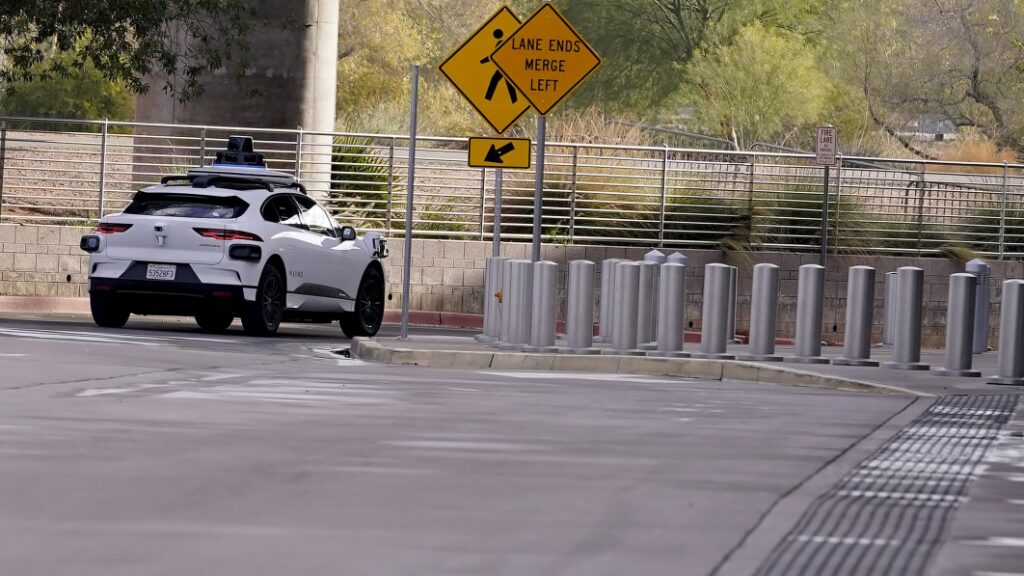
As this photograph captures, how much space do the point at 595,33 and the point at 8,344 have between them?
43499 millimetres

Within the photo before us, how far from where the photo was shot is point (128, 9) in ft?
77.1

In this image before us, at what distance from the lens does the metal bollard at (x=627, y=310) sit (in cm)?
1675

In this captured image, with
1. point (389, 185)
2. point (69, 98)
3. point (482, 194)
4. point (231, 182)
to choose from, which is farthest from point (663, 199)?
point (69, 98)

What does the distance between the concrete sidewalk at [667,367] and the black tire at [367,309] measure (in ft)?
8.89

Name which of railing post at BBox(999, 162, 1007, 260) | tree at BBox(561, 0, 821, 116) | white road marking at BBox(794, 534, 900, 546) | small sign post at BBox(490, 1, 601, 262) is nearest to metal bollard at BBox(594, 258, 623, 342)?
small sign post at BBox(490, 1, 601, 262)

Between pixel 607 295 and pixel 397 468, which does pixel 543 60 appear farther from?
pixel 397 468

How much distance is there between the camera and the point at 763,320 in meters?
16.7

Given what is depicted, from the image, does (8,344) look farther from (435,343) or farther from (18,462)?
(18,462)

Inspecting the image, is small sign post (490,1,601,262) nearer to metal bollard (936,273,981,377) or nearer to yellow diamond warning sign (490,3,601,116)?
yellow diamond warning sign (490,3,601,116)

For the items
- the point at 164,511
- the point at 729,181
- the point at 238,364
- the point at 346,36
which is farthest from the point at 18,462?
the point at 346,36

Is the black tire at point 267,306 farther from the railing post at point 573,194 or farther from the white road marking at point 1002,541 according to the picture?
the white road marking at point 1002,541

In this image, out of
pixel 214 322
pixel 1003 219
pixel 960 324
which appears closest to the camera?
pixel 960 324

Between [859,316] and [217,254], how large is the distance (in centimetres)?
614

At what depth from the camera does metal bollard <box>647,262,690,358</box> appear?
656 inches
